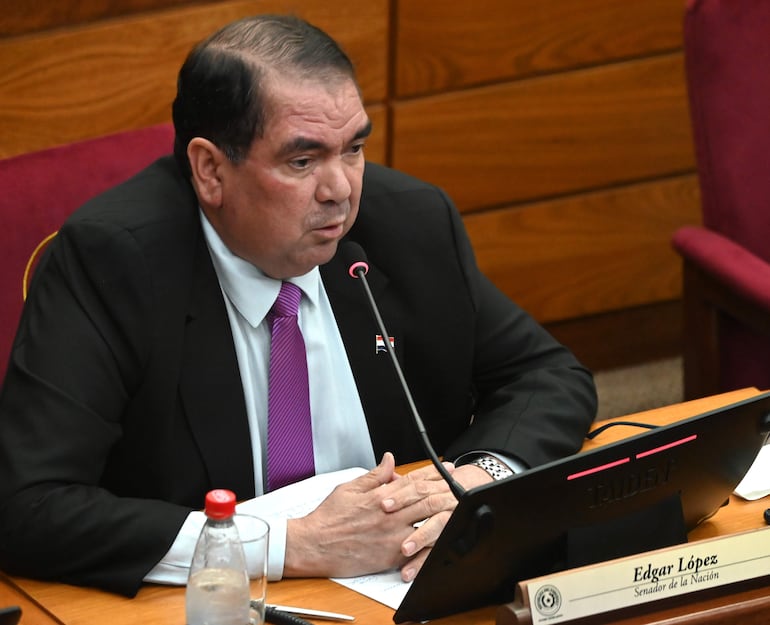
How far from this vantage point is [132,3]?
10.4ft

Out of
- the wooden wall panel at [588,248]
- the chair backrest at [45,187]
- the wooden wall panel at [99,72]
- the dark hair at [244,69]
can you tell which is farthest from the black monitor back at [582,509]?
the wooden wall panel at [588,248]

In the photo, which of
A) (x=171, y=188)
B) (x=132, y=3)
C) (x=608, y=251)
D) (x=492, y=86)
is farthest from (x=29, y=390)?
(x=608, y=251)

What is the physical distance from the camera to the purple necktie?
2.13 m

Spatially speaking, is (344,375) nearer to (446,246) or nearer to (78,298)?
(446,246)

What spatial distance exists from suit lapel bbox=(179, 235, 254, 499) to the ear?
10cm

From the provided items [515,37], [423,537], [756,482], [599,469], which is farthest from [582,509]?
[515,37]

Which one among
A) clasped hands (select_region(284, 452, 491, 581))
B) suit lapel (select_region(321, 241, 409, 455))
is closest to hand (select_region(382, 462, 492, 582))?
clasped hands (select_region(284, 452, 491, 581))

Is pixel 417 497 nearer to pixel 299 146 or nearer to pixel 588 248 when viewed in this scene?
pixel 299 146

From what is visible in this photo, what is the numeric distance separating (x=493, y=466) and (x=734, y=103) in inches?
48.8

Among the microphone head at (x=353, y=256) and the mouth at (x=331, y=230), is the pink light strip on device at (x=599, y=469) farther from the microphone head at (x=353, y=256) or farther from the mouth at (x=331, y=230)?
the mouth at (x=331, y=230)

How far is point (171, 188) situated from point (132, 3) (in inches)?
46.2

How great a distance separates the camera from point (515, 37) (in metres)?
3.77

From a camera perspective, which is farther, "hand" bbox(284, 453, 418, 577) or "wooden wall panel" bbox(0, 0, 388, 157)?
"wooden wall panel" bbox(0, 0, 388, 157)

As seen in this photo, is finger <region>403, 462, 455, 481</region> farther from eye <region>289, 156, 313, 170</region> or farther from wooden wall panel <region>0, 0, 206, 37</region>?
wooden wall panel <region>0, 0, 206, 37</region>
